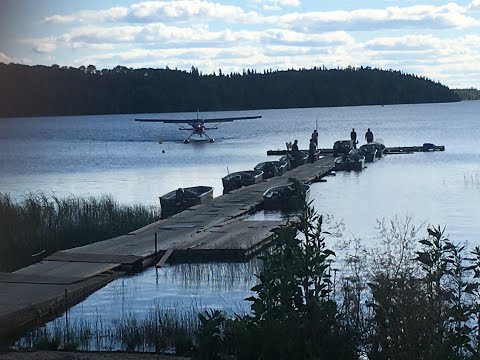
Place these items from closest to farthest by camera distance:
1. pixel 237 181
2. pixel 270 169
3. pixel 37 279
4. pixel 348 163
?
pixel 37 279, pixel 237 181, pixel 270 169, pixel 348 163

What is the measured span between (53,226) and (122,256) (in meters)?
5.19

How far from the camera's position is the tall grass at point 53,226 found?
22250mm

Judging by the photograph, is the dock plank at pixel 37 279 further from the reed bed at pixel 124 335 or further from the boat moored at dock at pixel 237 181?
the boat moored at dock at pixel 237 181

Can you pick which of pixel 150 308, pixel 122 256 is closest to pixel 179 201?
pixel 122 256

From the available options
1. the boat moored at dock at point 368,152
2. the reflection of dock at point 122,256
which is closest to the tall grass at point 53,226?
the reflection of dock at point 122,256

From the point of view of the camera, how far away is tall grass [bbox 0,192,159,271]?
2225 centimetres

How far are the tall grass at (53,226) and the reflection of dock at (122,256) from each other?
145 centimetres

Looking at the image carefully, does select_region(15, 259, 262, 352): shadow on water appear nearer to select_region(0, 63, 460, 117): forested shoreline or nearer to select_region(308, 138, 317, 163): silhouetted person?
select_region(308, 138, 317, 163): silhouetted person

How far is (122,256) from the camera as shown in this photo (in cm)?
1961

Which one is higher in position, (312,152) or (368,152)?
(312,152)

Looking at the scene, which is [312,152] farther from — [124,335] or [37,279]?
[124,335]

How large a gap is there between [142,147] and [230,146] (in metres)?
8.92

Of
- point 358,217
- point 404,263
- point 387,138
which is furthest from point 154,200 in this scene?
point 387,138

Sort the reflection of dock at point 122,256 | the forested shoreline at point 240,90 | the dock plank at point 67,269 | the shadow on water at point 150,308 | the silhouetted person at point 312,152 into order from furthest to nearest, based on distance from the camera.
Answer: the forested shoreline at point 240,90 → the silhouetted person at point 312,152 → the dock plank at point 67,269 → the reflection of dock at point 122,256 → the shadow on water at point 150,308
